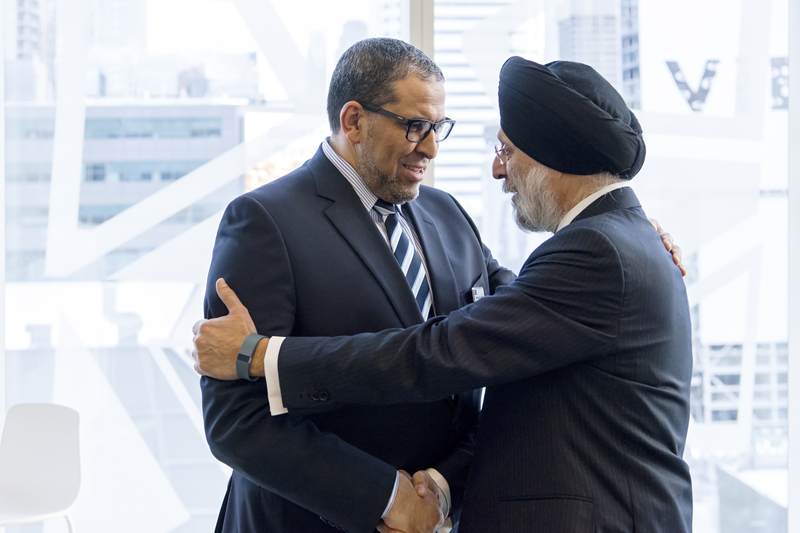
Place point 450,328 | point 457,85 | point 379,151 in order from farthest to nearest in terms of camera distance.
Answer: point 457,85, point 379,151, point 450,328

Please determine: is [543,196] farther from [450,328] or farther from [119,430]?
[119,430]

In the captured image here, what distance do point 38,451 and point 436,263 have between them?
7.13ft

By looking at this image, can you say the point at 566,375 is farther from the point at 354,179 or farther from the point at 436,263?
the point at 354,179

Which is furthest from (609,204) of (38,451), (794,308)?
(38,451)

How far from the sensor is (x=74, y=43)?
2.90m

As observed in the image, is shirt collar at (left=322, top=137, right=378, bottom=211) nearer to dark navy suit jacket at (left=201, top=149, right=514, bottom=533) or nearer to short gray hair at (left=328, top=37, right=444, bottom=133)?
dark navy suit jacket at (left=201, top=149, right=514, bottom=533)

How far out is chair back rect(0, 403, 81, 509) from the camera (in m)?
2.76

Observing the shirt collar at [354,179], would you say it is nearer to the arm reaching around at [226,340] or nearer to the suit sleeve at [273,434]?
the suit sleeve at [273,434]

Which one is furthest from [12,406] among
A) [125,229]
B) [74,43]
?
[74,43]

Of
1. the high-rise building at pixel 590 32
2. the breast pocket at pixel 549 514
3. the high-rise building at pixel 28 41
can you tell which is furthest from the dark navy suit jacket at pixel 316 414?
the high-rise building at pixel 28 41

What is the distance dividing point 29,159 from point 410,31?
1.85m

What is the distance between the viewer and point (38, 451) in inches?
110

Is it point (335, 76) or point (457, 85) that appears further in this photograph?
point (457, 85)

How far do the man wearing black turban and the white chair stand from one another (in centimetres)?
178
